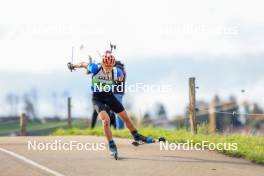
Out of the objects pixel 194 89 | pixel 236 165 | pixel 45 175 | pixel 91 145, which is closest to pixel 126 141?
pixel 91 145

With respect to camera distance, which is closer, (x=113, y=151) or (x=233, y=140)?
(x=113, y=151)

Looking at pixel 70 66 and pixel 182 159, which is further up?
pixel 70 66

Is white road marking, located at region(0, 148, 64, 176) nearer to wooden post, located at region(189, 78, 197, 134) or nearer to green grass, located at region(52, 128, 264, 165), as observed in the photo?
green grass, located at region(52, 128, 264, 165)

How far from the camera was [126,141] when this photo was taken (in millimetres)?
14641

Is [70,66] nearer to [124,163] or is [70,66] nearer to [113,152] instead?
[113,152]
